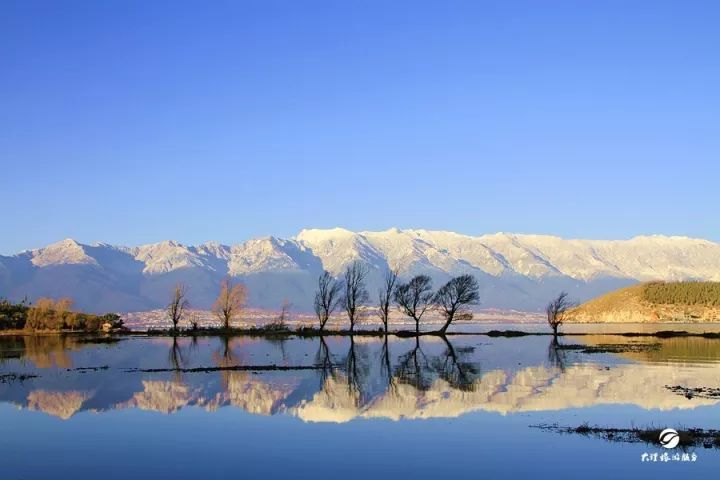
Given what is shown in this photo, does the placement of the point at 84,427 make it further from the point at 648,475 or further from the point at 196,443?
the point at 648,475

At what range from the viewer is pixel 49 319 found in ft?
415

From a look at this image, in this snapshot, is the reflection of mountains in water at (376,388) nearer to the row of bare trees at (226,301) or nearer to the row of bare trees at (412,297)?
the row of bare trees at (226,301)

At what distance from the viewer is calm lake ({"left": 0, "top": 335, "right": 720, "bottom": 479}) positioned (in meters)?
22.2

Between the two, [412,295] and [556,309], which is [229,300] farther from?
[556,309]

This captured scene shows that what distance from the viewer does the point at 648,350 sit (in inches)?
2751

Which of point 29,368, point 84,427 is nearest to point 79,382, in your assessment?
point 29,368

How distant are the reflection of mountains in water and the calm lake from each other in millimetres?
136

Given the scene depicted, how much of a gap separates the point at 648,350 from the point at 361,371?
111 feet

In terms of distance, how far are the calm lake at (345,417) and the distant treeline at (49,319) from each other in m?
77.0

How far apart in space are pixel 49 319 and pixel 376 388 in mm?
102687

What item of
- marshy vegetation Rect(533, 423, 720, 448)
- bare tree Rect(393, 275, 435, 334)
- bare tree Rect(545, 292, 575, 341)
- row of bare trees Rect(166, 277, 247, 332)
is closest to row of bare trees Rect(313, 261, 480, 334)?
bare tree Rect(393, 275, 435, 334)

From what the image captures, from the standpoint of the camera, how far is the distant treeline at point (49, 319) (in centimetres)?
12600

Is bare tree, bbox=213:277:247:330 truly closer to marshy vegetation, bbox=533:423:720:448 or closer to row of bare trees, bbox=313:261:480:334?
row of bare trees, bbox=313:261:480:334

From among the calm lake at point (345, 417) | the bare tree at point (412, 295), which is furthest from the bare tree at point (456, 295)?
the calm lake at point (345, 417)
